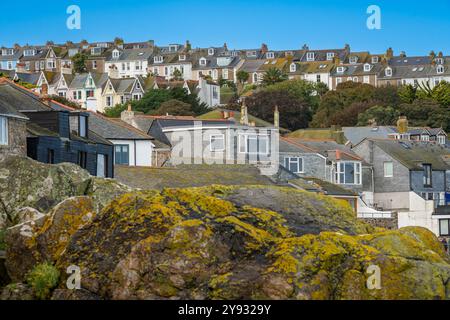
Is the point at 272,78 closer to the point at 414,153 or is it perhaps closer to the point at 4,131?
the point at 414,153

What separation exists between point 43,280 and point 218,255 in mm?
3967

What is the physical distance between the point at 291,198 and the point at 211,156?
1624 inches

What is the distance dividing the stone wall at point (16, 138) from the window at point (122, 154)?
17.9 meters

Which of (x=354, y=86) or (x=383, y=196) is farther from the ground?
(x=354, y=86)

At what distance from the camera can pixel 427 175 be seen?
90375 millimetres

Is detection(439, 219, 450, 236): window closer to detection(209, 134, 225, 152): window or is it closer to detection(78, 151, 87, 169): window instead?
detection(209, 134, 225, 152): window

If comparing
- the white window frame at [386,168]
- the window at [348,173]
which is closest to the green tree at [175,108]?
the white window frame at [386,168]

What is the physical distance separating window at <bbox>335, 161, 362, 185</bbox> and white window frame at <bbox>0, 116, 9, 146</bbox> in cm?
4443

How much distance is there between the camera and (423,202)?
283 feet

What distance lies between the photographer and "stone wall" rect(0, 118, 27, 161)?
43.7 m

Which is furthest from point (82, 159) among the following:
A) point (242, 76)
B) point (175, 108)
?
point (242, 76)

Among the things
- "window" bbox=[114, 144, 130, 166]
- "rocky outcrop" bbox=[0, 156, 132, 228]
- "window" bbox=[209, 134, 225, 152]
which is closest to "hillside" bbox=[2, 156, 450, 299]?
"rocky outcrop" bbox=[0, 156, 132, 228]
